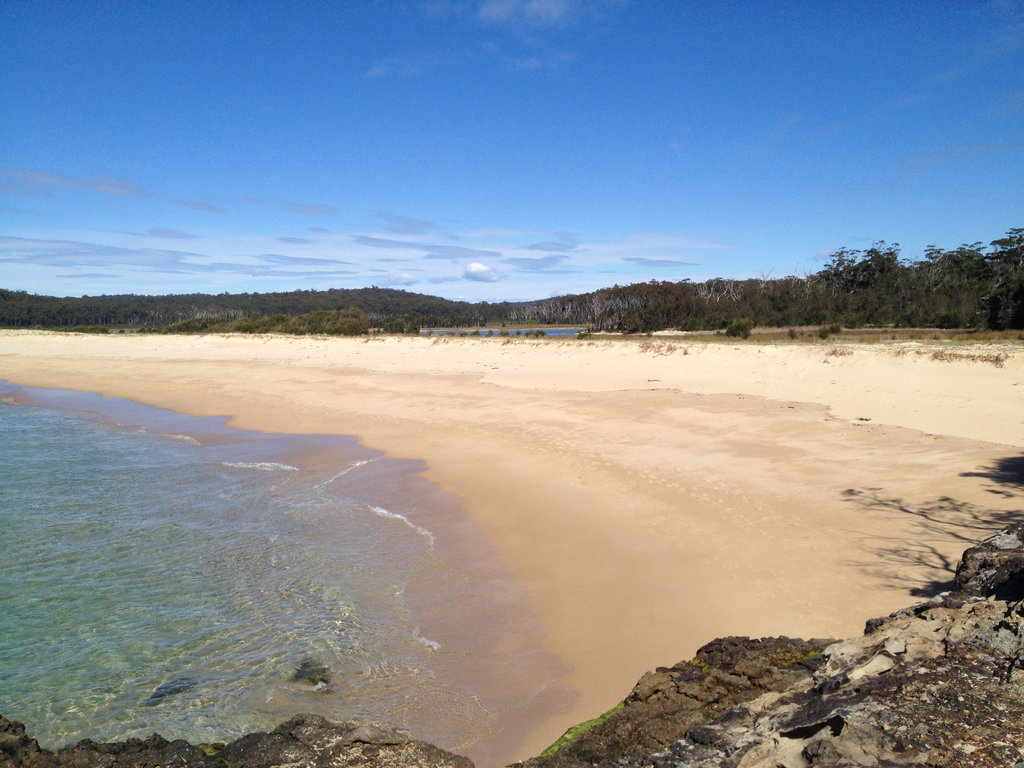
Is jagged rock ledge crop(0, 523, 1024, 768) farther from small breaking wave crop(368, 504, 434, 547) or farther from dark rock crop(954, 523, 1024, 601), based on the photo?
small breaking wave crop(368, 504, 434, 547)

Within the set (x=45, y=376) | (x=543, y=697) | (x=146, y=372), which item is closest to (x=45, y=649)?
(x=543, y=697)

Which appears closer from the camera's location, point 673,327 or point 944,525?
point 944,525

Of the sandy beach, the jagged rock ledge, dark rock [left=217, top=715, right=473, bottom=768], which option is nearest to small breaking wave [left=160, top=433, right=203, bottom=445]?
the sandy beach

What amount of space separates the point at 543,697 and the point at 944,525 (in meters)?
4.98

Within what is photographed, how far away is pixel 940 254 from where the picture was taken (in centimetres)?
5669

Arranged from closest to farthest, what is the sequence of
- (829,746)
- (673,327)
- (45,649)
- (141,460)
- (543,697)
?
(829,746) → (543,697) → (45,649) → (141,460) → (673,327)

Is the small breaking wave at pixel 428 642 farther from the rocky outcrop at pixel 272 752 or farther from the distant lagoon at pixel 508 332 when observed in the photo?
the distant lagoon at pixel 508 332

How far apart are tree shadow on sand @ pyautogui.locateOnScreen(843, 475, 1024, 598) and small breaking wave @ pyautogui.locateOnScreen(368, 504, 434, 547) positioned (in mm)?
5003

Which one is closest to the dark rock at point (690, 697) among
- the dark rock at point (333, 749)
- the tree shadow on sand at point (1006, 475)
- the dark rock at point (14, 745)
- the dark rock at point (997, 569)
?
the dark rock at point (333, 749)

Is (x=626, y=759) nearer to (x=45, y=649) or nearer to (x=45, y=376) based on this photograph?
(x=45, y=649)

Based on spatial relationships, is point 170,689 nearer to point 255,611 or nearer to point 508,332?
point 255,611

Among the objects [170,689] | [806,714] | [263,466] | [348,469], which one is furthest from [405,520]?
[806,714]

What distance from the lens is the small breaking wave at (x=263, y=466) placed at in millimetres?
11469

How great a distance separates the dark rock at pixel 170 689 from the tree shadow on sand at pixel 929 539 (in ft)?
19.9
